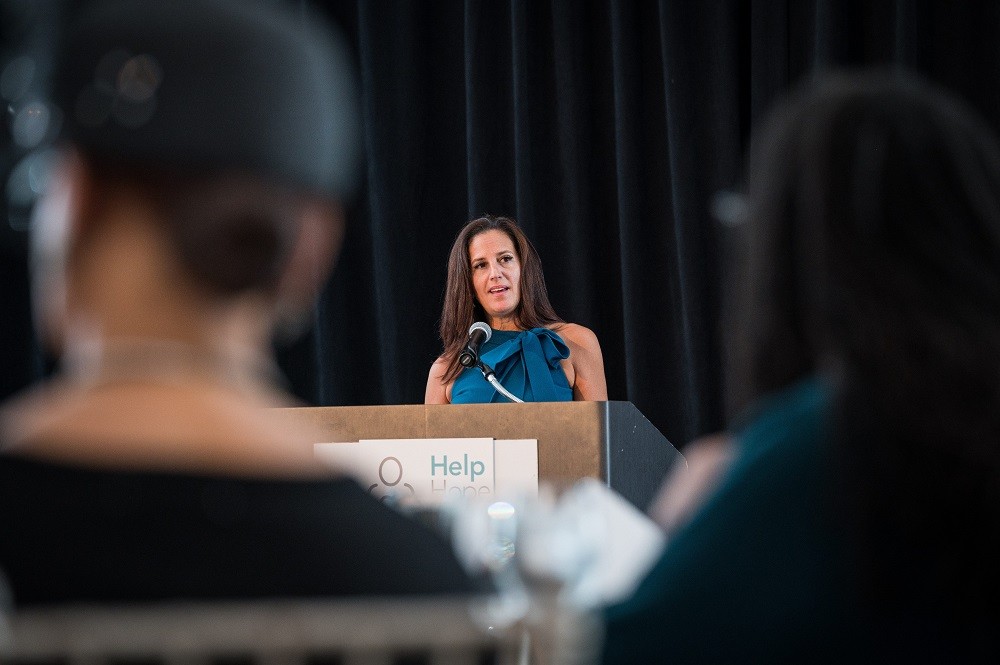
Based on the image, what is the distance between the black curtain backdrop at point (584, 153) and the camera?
4.05 metres

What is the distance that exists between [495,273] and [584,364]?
39cm

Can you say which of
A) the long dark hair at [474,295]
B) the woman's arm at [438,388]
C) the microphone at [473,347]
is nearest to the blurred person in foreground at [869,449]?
the microphone at [473,347]

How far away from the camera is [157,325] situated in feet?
2.19

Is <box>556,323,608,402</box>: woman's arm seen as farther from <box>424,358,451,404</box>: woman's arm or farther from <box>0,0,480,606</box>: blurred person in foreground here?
<box>0,0,480,606</box>: blurred person in foreground

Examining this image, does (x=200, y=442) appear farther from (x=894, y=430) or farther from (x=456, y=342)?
(x=456, y=342)

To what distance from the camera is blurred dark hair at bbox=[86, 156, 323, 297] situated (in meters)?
0.65

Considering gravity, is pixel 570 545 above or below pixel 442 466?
above

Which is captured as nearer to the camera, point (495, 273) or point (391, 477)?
point (391, 477)

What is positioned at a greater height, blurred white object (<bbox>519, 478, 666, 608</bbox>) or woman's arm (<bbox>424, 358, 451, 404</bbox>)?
blurred white object (<bbox>519, 478, 666, 608</bbox>)

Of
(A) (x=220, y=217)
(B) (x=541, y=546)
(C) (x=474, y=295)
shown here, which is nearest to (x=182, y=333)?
(A) (x=220, y=217)

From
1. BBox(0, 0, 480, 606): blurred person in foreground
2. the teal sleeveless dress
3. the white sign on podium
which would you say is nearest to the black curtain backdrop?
the teal sleeveless dress

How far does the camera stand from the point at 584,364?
3.49m

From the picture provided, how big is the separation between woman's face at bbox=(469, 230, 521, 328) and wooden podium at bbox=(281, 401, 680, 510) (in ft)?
4.75

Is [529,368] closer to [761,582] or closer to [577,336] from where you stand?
[577,336]
